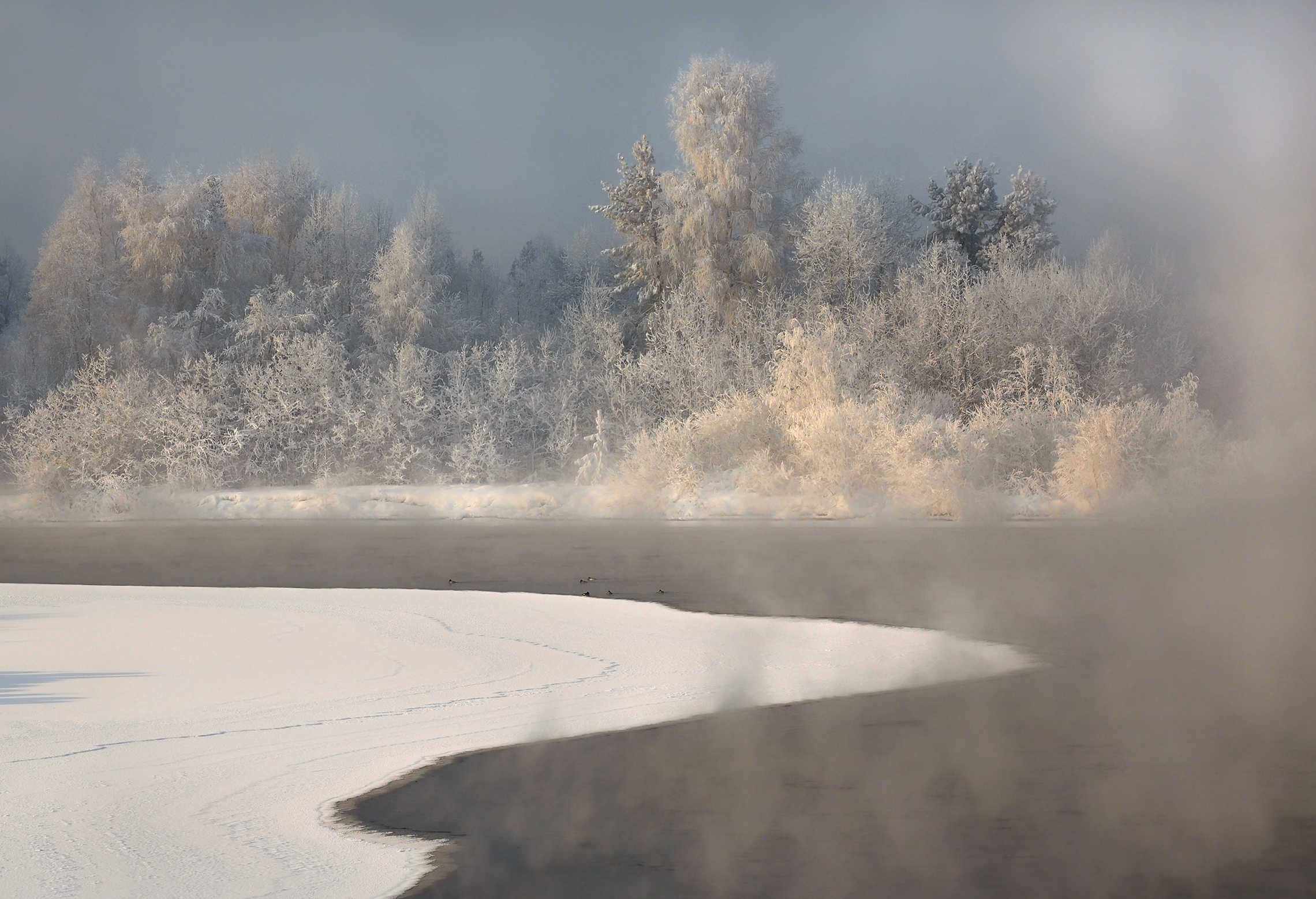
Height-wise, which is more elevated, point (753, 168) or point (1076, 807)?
point (753, 168)

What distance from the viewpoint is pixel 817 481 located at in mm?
28688

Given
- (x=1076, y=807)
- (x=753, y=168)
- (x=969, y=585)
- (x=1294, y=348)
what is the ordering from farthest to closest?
(x=753, y=168), (x=1294, y=348), (x=969, y=585), (x=1076, y=807)

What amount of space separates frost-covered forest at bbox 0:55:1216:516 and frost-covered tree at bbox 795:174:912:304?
102 millimetres

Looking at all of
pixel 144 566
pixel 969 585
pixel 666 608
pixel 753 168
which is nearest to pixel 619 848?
pixel 666 608

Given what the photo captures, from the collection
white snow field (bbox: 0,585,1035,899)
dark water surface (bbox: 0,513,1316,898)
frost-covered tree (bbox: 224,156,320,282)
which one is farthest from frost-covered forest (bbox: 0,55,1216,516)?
white snow field (bbox: 0,585,1035,899)

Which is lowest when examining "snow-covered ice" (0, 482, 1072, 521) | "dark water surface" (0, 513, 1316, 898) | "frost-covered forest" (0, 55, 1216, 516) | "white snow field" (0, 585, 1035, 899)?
"dark water surface" (0, 513, 1316, 898)

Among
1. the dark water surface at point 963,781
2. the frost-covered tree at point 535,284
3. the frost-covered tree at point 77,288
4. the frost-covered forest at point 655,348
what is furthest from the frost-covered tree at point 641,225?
the dark water surface at point 963,781

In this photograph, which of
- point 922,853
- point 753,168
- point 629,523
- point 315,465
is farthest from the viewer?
point 753,168

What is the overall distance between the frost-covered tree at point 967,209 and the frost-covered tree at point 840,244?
14.7 feet

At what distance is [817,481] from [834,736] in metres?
21.2

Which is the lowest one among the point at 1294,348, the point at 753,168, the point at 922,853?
the point at 922,853

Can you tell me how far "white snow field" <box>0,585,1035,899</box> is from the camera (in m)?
5.64

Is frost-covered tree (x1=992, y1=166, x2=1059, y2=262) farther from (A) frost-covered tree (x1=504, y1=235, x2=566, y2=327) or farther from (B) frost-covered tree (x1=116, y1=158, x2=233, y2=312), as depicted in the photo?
(B) frost-covered tree (x1=116, y1=158, x2=233, y2=312)

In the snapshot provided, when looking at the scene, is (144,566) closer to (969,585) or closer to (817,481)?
(969,585)
